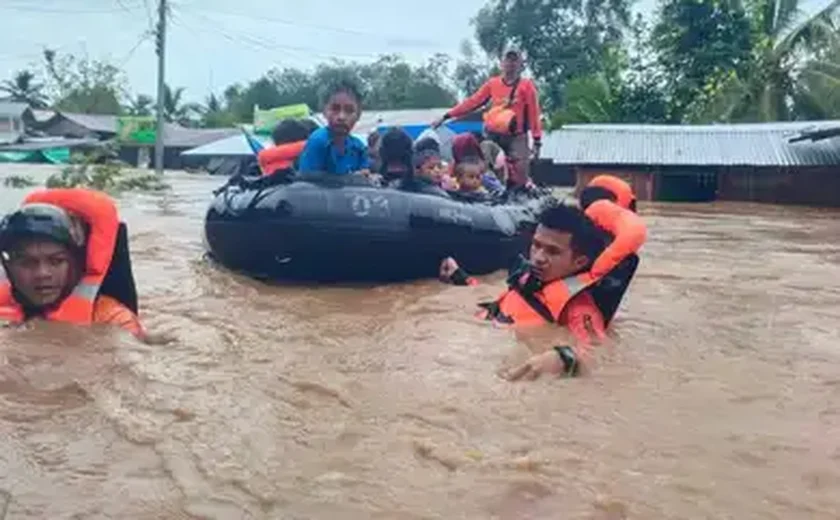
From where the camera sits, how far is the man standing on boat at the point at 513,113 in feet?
28.0

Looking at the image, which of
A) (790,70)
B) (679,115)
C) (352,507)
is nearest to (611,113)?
(679,115)

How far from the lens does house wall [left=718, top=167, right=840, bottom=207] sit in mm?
22422

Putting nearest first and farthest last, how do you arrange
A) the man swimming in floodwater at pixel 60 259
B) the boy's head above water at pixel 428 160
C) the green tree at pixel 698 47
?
the man swimming in floodwater at pixel 60 259 → the boy's head above water at pixel 428 160 → the green tree at pixel 698 47

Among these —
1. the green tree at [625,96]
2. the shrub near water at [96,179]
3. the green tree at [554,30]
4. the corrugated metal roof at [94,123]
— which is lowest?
the shrub near water at [96,179]

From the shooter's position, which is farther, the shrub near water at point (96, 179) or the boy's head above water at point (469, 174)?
the shrub near water at point (96, 179)

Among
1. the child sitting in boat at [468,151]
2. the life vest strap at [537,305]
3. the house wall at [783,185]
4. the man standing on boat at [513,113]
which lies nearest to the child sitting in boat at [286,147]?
the child sitting in boat at [468,151]

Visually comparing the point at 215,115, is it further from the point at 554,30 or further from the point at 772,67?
the point at 772,67

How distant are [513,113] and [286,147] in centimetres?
222

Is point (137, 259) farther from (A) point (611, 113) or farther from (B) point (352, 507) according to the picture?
(A) point (611, 113)

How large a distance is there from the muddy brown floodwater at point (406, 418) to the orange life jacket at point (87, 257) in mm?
98

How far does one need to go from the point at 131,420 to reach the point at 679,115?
29178mm

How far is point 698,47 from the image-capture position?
29.4 metres

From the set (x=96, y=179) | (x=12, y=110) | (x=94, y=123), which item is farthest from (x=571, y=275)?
(x=12, y=110)

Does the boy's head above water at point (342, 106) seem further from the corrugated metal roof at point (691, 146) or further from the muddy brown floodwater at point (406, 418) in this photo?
the corrugated metal roof at point (691, 146)
